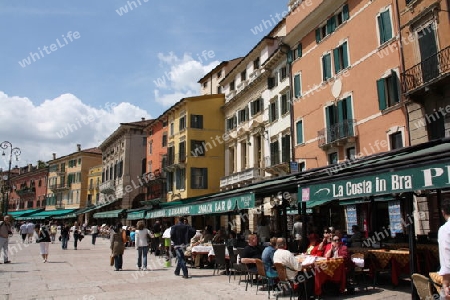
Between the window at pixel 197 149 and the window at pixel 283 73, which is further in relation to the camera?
the window at pixel 197 149

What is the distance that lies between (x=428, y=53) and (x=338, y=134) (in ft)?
20.6

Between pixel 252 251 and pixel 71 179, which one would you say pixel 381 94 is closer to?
pixel 252 251

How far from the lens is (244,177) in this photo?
3014 centimetres

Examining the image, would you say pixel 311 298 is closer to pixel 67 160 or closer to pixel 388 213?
pixel 388 213

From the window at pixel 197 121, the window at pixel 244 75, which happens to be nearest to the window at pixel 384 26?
the window at pixel 244 75

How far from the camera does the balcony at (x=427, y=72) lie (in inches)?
552

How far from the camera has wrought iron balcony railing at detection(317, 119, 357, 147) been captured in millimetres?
19450

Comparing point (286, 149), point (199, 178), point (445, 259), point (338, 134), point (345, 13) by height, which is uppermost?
point (345, 13)

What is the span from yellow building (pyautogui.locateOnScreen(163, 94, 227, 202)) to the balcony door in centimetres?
2336

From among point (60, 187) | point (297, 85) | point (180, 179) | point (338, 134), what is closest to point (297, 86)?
point (297, 85)

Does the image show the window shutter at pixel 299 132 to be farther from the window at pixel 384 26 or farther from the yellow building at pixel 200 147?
the yellow building at pixel 200 147

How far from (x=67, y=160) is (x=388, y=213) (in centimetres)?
6537

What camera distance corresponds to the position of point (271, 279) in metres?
8.81

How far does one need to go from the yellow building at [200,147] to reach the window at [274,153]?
1013 cm
